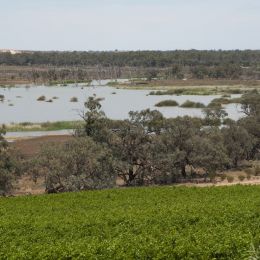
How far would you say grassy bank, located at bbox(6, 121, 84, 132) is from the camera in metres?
71.8

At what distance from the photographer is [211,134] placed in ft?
157

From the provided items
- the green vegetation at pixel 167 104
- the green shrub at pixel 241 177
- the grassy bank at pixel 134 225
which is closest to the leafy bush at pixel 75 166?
the grassy bank at pixel 134 225

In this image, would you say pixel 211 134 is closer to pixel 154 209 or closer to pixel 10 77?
pixel 154 209

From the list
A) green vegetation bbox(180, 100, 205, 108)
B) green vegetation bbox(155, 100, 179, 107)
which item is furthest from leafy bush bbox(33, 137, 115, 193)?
green vegetation bbox(155, 100, 179, 107)

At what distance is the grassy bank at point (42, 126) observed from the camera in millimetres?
71750

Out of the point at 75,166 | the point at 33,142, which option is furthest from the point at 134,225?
the point at 33,142

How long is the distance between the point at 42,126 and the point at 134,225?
55.5 metres

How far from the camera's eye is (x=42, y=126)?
241 ft

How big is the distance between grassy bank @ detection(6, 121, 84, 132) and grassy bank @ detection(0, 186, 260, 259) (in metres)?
42.6

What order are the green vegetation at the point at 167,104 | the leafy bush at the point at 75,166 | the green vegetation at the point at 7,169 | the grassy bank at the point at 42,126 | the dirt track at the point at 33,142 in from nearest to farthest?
the leafy bush at the point at 75,166 < the green vegetation at the point at 7,169 < the dirt track at the point at 33,142 < the grassy bank at the point at 42,126 < the green vegetation at the point at 167,104

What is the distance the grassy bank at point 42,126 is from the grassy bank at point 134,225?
140 ft

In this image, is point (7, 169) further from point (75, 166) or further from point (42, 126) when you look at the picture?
point (42, 126)

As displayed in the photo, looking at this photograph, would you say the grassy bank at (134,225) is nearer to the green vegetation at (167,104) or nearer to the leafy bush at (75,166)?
the leafy bush at (75,166)

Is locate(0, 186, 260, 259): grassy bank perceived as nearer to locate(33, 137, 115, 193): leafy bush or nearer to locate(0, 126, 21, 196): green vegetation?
locate(33, 137, 115, 193): leafy bush
